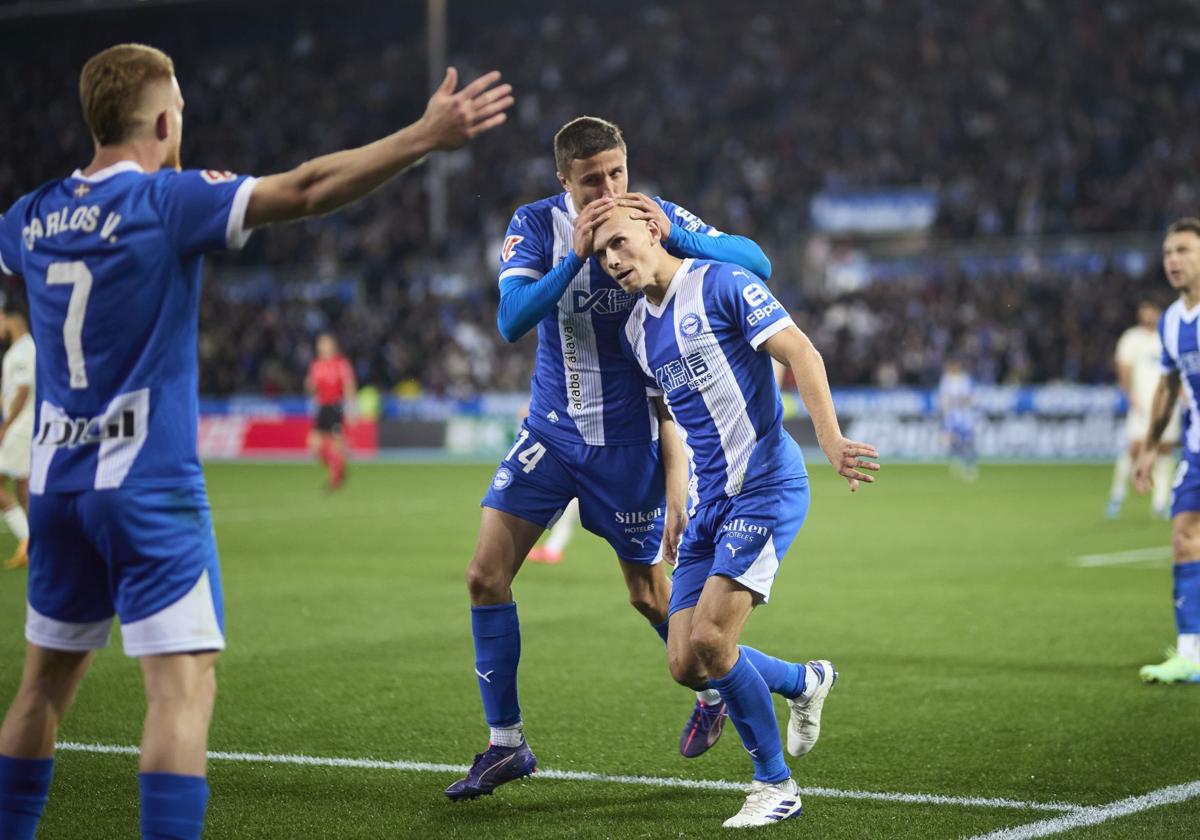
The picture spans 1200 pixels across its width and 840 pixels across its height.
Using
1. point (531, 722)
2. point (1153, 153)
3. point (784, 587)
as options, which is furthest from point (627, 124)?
point (531, 722)

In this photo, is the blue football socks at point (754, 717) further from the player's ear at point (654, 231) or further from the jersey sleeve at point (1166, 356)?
the jersey sleeve at point (1166, 356)

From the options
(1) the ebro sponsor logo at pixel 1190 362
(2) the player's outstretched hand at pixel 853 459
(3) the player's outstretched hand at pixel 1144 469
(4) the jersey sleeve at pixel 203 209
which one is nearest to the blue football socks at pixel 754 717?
(2) the player's outstretched hand at pixel 853 459

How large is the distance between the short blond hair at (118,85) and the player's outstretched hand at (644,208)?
1.83 meters

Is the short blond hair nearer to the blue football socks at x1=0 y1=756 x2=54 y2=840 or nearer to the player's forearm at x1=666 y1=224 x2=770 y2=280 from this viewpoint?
the blue football socks at x1=0 y1=756 x2=54 y2=840

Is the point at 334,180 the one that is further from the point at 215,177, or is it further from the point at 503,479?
the point at 503,479

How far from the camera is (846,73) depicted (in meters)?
36.2

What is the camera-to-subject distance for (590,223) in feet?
16.0

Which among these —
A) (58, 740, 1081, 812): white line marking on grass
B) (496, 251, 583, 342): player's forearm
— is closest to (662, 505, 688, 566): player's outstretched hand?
(58, 740, 1081, 812): white line marking on grass

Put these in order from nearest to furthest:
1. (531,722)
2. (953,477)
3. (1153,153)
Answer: (531,722) → (953,477) → (1153,153)

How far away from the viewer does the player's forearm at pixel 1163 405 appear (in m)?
8.08

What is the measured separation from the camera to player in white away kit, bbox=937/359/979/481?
2433 centimetres

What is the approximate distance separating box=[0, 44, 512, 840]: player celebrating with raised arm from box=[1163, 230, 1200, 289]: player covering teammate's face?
212 inches

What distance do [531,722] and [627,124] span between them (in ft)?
107

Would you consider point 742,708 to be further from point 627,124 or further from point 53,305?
point 627,124
